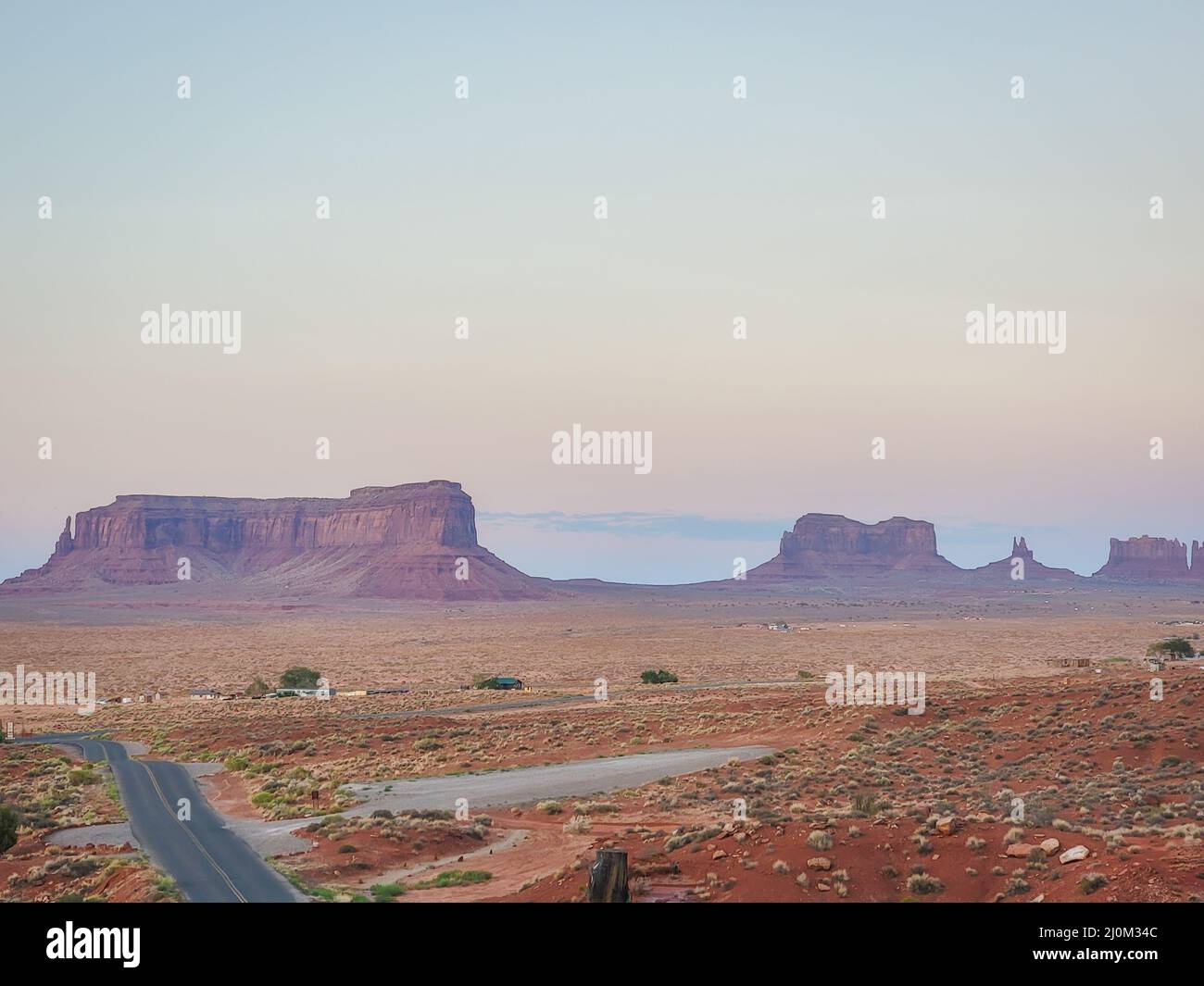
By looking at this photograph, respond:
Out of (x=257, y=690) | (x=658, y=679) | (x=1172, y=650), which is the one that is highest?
(x=1172, y=650)

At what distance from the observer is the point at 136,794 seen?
33.5 m

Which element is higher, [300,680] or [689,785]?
[689,785]

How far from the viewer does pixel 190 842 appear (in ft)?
83.0

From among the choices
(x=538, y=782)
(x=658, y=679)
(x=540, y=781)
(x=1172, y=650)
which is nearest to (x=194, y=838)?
(x=538, y=782)

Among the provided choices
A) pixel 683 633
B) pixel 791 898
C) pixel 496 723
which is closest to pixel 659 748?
pixel 496 723

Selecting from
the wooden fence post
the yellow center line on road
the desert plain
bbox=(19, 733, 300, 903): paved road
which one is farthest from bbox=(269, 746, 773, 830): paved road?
the wooden fence post

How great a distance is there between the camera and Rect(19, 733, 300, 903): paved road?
19.6m

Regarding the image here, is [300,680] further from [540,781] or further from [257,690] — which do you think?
[540,781]

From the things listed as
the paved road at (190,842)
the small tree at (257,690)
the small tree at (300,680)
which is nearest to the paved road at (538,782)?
the paved road at (190,842)

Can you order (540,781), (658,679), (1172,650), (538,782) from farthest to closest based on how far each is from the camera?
(658,679), (1172,650), (540,781), (538,782)

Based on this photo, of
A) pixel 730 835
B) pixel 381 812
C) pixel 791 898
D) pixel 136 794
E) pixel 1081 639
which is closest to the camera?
pixel 791 898
